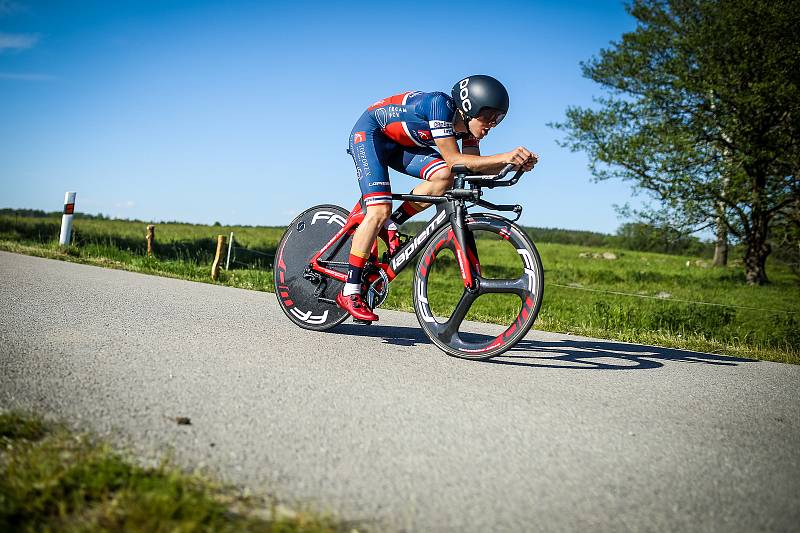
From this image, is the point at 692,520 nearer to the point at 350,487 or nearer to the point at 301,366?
the point at 350,487

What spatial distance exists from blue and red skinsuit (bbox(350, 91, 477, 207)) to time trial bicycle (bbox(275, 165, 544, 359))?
255 mm

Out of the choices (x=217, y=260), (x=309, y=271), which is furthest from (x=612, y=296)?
(x=309, y=271)

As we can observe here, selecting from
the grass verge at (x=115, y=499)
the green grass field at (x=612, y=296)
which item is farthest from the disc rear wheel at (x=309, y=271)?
the grass verge at (x=115, y=499)

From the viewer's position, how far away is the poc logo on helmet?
199 inches

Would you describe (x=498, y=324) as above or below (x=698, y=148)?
below

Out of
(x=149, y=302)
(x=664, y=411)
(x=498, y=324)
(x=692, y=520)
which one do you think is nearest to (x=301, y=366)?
(x=664, y=411)

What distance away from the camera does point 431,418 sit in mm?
3438

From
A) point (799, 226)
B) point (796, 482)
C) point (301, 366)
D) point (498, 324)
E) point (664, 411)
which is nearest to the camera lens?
point (796, 482)

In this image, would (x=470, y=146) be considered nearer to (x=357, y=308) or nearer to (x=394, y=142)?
(x=394, y=142)

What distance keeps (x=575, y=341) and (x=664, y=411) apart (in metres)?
2.86

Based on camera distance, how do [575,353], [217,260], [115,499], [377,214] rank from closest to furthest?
1. [115,499]
2. [377,214]
3. [575,353]
4. [217,260]

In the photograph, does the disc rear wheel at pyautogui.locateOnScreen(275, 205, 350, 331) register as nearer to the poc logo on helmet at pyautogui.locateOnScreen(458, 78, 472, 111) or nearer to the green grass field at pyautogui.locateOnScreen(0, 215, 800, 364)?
the poc logo on helmet at pyautogui.locateOnScreen(458, 78, 472, 111)

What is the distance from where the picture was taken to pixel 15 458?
242 centimetres

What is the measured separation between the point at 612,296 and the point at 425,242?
2163cm
